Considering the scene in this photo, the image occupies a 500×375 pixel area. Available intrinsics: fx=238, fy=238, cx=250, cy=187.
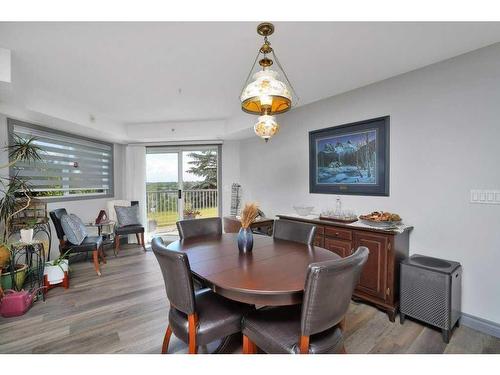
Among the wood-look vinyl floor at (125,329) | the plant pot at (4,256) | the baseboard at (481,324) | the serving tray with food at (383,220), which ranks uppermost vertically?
the serving tray with food at (383,220)

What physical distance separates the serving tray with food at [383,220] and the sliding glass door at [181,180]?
3263mm

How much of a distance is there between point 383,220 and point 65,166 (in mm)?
4720

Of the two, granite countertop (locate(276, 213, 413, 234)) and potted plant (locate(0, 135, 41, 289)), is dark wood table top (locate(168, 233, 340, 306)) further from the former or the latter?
potted plant (locate(0, 135, 41, 289))

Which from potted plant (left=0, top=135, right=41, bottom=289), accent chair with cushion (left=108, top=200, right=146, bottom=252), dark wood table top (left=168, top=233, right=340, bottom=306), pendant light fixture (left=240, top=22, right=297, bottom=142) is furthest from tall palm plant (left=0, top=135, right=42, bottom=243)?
pendant light fixture (left=240, top=22, right=297, bottom=142)

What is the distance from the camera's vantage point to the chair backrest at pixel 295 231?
6.99ft

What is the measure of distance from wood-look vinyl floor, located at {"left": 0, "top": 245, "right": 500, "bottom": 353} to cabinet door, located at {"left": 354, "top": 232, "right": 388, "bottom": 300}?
0.22 metres

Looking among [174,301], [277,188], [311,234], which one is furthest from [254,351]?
[277,188]

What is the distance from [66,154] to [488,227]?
18.1 feet

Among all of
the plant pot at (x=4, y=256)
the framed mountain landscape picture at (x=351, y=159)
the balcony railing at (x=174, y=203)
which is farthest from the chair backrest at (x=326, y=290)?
the balcony railing at (x=174, y=203)

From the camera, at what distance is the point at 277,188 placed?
4086 mm

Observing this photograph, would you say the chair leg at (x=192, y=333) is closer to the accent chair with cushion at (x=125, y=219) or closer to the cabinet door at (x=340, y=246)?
the cabinet door at (x=340, y=246)

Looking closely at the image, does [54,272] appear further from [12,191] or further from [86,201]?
[86,201]

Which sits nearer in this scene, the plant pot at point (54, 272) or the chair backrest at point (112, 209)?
the plant pot at point (54, 272)
